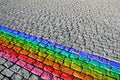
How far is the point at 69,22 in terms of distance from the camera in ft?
20.4

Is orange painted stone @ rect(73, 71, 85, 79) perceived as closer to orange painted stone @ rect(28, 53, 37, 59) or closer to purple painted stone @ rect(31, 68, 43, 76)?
purple painted stone @ rect(31, 68, 43, 76)

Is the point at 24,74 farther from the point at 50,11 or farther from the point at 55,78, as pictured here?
the point at 50,11

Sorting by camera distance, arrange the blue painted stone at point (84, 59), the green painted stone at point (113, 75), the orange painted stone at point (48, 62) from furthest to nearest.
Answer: the blue painted stone at point (84, 59), the orange painted stone at point (48, 62), the green painted stone at point (113, 75)

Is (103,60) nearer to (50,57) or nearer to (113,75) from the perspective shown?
(113,75)

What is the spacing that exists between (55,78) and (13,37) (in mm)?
2076

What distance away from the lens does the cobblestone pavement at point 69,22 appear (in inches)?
187

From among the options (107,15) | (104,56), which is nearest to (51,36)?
(104,56)

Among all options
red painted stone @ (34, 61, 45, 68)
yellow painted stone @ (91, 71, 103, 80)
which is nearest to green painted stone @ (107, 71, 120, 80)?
yellow painted stone @ (91, 71, 103, 80)

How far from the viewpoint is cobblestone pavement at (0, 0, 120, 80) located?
4742mm

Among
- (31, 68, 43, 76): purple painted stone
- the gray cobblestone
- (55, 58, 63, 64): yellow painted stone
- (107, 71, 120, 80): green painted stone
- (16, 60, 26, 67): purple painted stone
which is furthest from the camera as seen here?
the gray cobblestone

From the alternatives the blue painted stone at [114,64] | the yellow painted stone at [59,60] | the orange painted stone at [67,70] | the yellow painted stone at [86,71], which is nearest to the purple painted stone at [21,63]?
the yellow painted stone at [59,60]

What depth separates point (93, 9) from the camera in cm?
788

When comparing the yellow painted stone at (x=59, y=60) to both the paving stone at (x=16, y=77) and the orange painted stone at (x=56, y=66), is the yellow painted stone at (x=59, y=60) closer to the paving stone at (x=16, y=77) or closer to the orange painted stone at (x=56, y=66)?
the orange painted stone at (x=56, y=66)

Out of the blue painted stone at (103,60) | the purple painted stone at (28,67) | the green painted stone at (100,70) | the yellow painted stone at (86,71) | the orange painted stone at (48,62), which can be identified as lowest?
the purple painted stone at (28,67)
